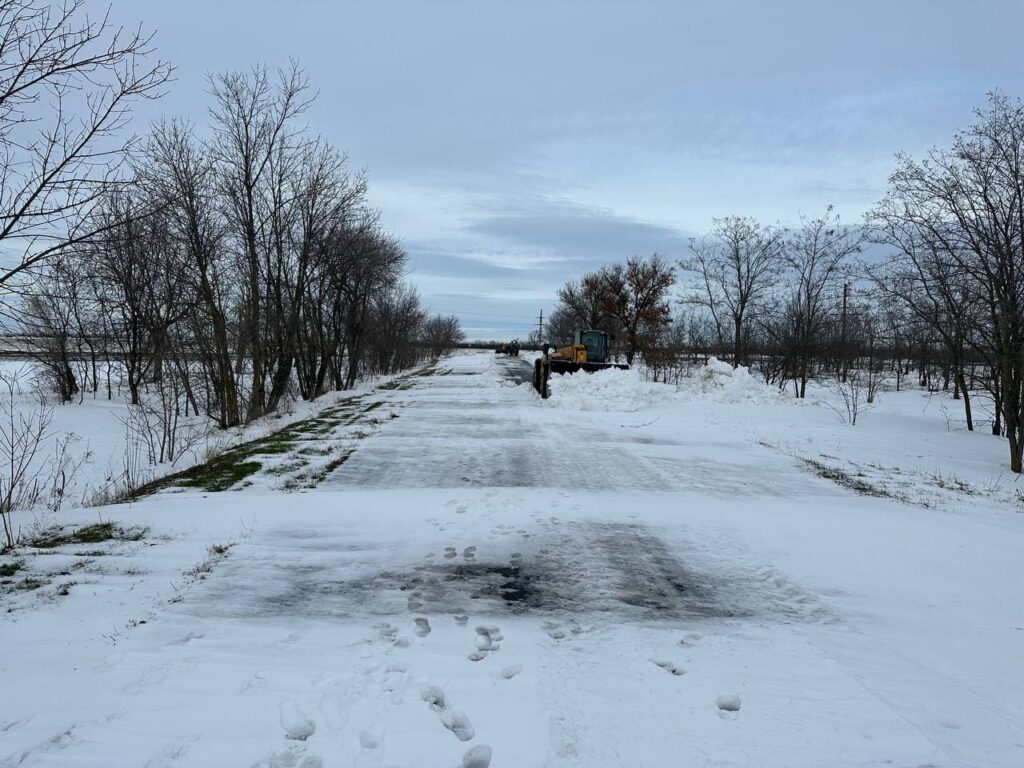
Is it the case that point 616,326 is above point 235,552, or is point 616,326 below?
above

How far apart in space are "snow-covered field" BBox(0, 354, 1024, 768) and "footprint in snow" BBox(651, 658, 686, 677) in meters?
0.02

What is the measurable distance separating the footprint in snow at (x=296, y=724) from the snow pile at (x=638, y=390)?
1534 cm

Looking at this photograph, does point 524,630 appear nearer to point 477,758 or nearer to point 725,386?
point 477,758

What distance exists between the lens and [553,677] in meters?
3.26

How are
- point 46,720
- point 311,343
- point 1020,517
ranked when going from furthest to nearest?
point 311,343
point 1020,517
point 46,720

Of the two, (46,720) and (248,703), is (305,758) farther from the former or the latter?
(46,720)

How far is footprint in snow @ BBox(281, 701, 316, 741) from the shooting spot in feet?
8.82

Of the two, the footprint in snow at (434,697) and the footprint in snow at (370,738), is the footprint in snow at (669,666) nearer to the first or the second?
the footprint in snow at (434,697)

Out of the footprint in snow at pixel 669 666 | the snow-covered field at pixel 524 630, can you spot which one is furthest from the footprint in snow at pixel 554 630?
the footprint in snow at pixel 669 666

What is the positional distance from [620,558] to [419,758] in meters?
2.93

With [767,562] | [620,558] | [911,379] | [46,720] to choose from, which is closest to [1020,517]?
[767,562]

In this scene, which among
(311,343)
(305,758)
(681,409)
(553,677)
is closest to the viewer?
(305,758)

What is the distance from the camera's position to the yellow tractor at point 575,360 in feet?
71.7

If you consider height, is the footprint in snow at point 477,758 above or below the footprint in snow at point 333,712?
below
